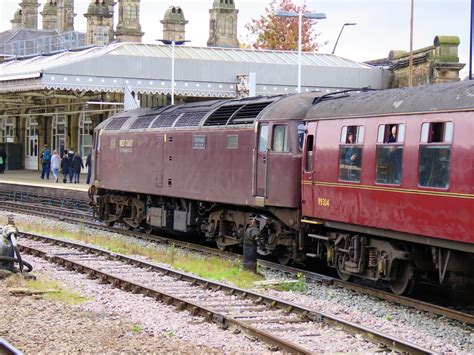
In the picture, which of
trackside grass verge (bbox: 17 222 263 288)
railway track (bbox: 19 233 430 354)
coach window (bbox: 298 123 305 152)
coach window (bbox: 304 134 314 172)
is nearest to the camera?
railway track (bbox: 19 233 430 354)

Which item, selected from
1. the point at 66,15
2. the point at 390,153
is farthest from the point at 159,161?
the point at 66,15

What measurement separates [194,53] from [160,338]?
1312 inches

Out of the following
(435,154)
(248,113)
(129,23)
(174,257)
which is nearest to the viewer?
(435,154)

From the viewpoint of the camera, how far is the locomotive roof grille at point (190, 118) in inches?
765

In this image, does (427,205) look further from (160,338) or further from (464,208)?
(160,338)

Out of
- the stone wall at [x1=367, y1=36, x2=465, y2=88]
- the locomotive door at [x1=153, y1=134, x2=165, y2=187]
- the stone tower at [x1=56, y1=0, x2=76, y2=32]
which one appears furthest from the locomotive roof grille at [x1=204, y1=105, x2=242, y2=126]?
the stone tower at [x1=56, y1=0, x2=76, y2=32]

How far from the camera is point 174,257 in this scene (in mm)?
18203

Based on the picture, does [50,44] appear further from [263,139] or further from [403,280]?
[403,280]

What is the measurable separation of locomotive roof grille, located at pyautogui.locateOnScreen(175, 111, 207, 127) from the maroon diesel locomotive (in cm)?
4

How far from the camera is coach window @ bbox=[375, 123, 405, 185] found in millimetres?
12617

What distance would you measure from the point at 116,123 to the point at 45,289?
11065 millimetres

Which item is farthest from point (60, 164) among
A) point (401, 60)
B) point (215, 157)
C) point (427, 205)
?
point (427, 205)

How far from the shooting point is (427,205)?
11898mm

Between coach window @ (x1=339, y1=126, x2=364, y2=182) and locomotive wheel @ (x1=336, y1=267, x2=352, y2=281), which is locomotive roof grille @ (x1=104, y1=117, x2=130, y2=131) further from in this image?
coach window @ (x1=339, y1=126, x2=364, y2=182)
